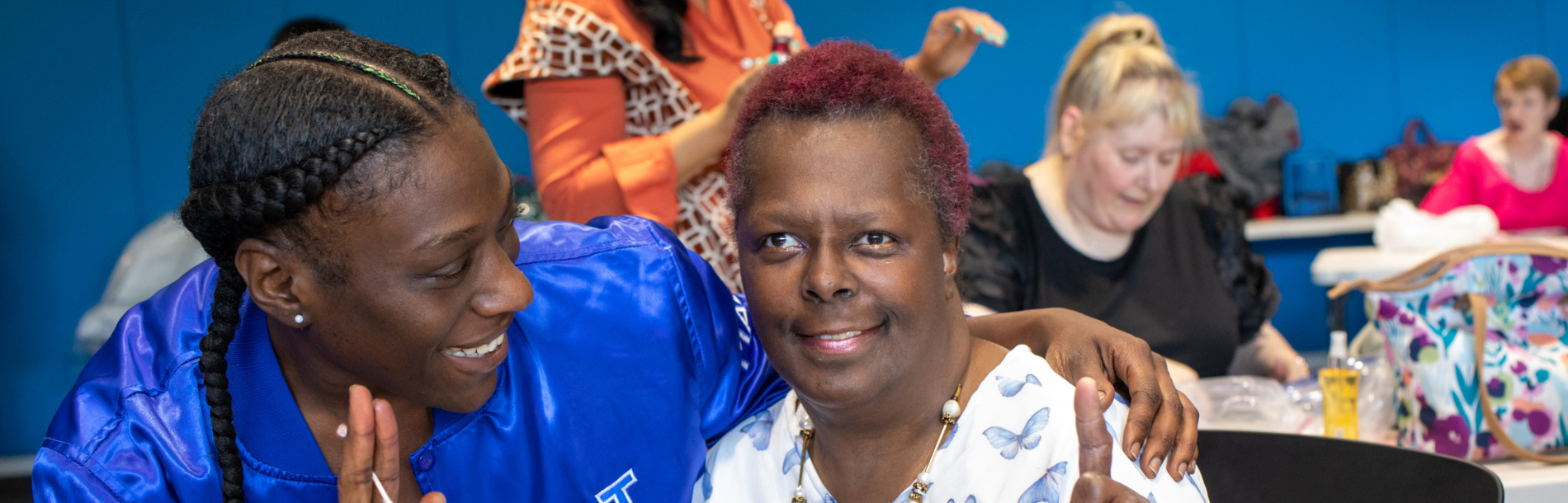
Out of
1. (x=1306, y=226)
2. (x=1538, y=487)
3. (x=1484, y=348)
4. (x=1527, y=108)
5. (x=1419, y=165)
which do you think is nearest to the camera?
(x=1538, y=487)

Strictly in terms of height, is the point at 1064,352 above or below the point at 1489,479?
above

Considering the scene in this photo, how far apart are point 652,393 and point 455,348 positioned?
0.30 metres

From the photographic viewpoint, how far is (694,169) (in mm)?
1765

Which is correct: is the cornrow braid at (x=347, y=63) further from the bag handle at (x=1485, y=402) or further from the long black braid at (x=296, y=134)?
the bag handle at (x=1485, y=402)

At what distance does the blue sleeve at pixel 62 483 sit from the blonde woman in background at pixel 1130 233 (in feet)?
5.39

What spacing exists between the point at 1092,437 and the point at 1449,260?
51.1 inches

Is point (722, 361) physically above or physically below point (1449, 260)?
above

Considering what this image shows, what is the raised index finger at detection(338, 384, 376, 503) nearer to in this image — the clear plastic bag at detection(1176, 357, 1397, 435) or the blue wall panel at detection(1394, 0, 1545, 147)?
the clear plastic bag at detection(1176, 357, 1397, 435)

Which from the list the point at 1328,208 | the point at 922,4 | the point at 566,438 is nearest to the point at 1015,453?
the point at 566,438

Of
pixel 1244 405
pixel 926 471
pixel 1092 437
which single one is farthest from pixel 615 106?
pixel 1244 405

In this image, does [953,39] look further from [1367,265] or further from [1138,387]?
[1367,265]

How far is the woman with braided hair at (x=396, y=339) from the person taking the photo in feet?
3.31

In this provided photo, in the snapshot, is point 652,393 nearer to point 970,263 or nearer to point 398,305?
point 398,305

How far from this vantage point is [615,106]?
69.8 inches
